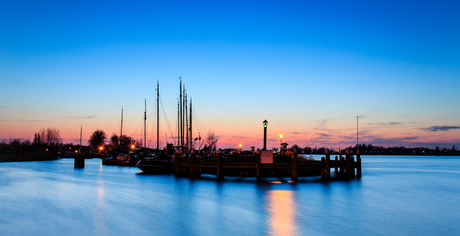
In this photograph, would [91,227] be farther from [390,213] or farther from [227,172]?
[227,172]

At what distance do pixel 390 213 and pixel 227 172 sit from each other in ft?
73.4

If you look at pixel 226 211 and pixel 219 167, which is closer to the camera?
pixel 226 211

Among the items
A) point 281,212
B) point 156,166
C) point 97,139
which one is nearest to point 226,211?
point 281,212

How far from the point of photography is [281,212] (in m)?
19.5

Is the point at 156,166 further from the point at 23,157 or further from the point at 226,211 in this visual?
the point at 23,157

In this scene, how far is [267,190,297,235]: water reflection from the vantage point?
15.4 meters

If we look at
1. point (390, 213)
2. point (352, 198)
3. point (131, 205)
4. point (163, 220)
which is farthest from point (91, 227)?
point (352, 198)

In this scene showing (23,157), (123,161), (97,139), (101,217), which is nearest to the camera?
(101,217)

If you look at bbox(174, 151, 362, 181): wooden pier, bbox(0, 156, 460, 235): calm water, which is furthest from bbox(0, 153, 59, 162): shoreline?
bbox(174, 151, 362, 181): wooden pier

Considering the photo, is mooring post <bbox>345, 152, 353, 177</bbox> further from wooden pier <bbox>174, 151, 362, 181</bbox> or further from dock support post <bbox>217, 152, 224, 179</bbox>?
dock support post <bbox>217, 152, 224, 179</bbox>

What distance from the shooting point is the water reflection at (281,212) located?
15.4 m

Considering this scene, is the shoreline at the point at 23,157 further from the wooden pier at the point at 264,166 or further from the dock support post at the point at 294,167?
the dock support post at the point at 294,167

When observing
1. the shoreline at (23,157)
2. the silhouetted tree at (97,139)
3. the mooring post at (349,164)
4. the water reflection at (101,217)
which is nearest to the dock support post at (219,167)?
the water reflection at (101,217)

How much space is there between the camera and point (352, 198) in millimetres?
25750
